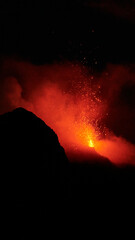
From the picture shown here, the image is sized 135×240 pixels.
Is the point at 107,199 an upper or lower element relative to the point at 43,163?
upper

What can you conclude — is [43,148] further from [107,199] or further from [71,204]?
[107,199]

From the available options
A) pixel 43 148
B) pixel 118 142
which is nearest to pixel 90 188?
pixel 43 148

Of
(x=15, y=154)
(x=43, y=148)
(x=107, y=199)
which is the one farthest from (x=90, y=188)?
(x=15, y=154)

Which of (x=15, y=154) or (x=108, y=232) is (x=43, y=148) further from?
(x=108, y=232)

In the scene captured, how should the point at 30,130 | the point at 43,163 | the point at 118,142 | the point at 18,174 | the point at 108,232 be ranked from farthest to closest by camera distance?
the point at 118,142 < the point at 108,232 < the point at 30,130 < the point at 43,163 < the point at 18,174

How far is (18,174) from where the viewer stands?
265 inches

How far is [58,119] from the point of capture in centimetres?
2366

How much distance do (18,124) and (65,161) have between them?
2011 millimetres

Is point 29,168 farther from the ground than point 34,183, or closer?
farther from the ground

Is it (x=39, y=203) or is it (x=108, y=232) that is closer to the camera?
(x=39, y=203)

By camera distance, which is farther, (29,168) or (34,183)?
(29,168)

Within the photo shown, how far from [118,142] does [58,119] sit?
8826 millimetres

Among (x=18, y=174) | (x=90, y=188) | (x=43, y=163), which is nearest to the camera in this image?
(x=18, y=174)

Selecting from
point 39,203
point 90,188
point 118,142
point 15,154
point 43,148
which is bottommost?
point 39,203
